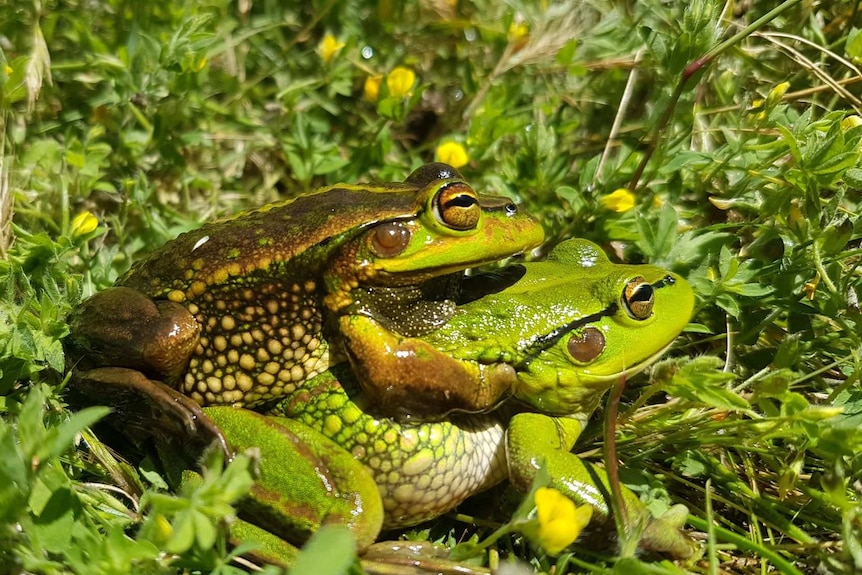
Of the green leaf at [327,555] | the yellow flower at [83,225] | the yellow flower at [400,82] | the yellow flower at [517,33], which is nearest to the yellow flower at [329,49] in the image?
the yellow flower at [400,82]

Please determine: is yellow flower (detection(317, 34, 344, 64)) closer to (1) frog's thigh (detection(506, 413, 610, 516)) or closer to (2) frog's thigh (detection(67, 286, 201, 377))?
(2) frog's thigh (detection(67, 286, 201, 377))

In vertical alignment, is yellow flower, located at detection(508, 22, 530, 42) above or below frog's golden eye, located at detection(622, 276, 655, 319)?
above

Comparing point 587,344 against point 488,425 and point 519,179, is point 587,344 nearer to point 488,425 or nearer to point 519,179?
point 488,425

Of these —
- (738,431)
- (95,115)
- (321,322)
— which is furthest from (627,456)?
(95,115)

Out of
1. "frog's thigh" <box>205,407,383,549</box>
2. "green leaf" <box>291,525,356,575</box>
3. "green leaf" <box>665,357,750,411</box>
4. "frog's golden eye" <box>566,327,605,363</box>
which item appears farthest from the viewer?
"frog's golden eye" <box>566,327,605,363</box>

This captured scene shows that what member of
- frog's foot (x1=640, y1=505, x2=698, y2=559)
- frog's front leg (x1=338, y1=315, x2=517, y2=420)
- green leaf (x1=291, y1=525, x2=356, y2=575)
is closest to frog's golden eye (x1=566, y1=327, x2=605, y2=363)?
frog's front leg (x1=338, y1=315, x2=517, y2=420)

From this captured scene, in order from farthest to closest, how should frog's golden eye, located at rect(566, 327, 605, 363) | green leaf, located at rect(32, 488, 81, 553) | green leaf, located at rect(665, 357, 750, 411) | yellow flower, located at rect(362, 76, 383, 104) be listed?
yellow flower, located at rect(362, 76, 383, 104), frog's golden eye, located at rect(566, 327, 605, 363), green leaf, located at rect(665, 357, 750, 411), green leaf, located at rect(32, 488, 81, 553)

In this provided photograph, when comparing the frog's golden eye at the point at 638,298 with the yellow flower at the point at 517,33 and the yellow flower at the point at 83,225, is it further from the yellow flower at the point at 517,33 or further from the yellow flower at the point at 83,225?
the yellow flower at the point at 517,33

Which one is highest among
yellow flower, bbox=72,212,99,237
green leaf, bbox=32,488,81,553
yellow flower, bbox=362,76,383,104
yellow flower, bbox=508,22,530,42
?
yellow flower, bbox=508,22,530,42
